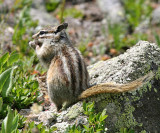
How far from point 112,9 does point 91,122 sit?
26.5 ft

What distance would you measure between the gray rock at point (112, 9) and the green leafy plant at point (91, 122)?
7.12 metres

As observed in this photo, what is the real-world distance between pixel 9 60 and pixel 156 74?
92.3 inches

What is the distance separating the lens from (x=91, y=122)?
379 centimetres

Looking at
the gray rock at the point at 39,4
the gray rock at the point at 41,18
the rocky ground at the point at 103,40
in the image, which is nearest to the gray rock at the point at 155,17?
the rocky ground at the point at 103,40

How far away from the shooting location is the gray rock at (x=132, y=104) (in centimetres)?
405

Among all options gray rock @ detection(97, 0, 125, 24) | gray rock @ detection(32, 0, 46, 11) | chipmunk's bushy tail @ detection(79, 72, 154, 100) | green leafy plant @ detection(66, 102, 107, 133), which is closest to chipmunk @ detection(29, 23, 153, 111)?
chipmunk's bushy tail @ detection(79, 72, 154, 100)

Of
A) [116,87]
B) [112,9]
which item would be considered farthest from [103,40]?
[116,87]

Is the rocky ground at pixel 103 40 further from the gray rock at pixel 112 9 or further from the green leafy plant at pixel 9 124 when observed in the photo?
the green leafy plant at pixel 9 124

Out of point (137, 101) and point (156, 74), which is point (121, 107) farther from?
point (156, 74)

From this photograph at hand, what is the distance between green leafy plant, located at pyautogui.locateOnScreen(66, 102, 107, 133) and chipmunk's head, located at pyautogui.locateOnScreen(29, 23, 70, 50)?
4.49ft

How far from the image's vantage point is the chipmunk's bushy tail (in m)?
3.84

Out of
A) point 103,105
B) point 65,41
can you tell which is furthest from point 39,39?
point 103,105

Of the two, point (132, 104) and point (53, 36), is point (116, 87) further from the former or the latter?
point (53, 36)

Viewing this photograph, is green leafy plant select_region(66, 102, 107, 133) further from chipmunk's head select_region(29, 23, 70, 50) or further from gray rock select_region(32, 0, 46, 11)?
gray rock select_region(32, 0, 46, 11)
